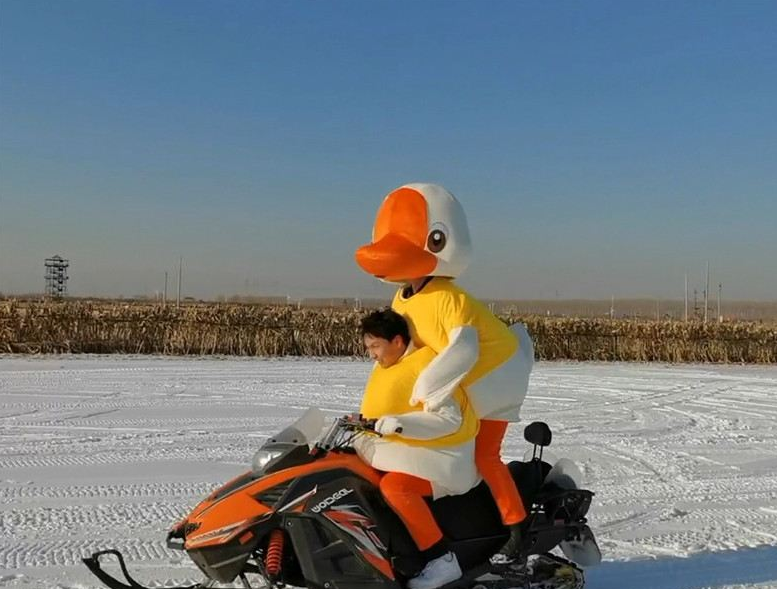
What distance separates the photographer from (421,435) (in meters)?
3.87

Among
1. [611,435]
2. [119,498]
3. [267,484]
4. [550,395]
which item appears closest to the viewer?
[267,484]

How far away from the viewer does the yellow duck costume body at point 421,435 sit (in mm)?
3904

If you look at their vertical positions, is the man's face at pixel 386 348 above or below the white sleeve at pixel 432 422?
above

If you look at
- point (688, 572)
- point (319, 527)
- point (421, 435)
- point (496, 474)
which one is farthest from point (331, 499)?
point (688, 572)

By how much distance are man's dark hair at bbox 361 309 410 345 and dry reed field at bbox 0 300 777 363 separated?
821 inches

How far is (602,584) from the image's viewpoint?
4.72m

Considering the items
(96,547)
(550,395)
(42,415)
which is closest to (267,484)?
(96,547)

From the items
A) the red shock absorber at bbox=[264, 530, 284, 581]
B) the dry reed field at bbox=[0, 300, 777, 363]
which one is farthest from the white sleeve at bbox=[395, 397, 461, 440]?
the dry reed field at bbox=[0, 300, 777, 363]

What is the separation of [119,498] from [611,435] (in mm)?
5806

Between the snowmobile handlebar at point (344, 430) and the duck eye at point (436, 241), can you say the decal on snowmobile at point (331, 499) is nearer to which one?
the snowmobile handlebar at point (344, 430)

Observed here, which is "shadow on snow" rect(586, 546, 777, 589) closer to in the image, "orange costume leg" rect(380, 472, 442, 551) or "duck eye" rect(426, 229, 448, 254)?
"orange costume leg" rect(380, 472, 442, 551)

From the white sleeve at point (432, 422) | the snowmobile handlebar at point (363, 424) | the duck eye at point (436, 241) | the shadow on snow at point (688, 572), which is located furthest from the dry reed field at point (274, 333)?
the white sleeve at point (432, 422)

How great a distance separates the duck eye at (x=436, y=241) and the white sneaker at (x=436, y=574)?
143cm

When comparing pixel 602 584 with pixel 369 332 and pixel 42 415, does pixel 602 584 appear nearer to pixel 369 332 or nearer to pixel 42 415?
pixel 369 332
